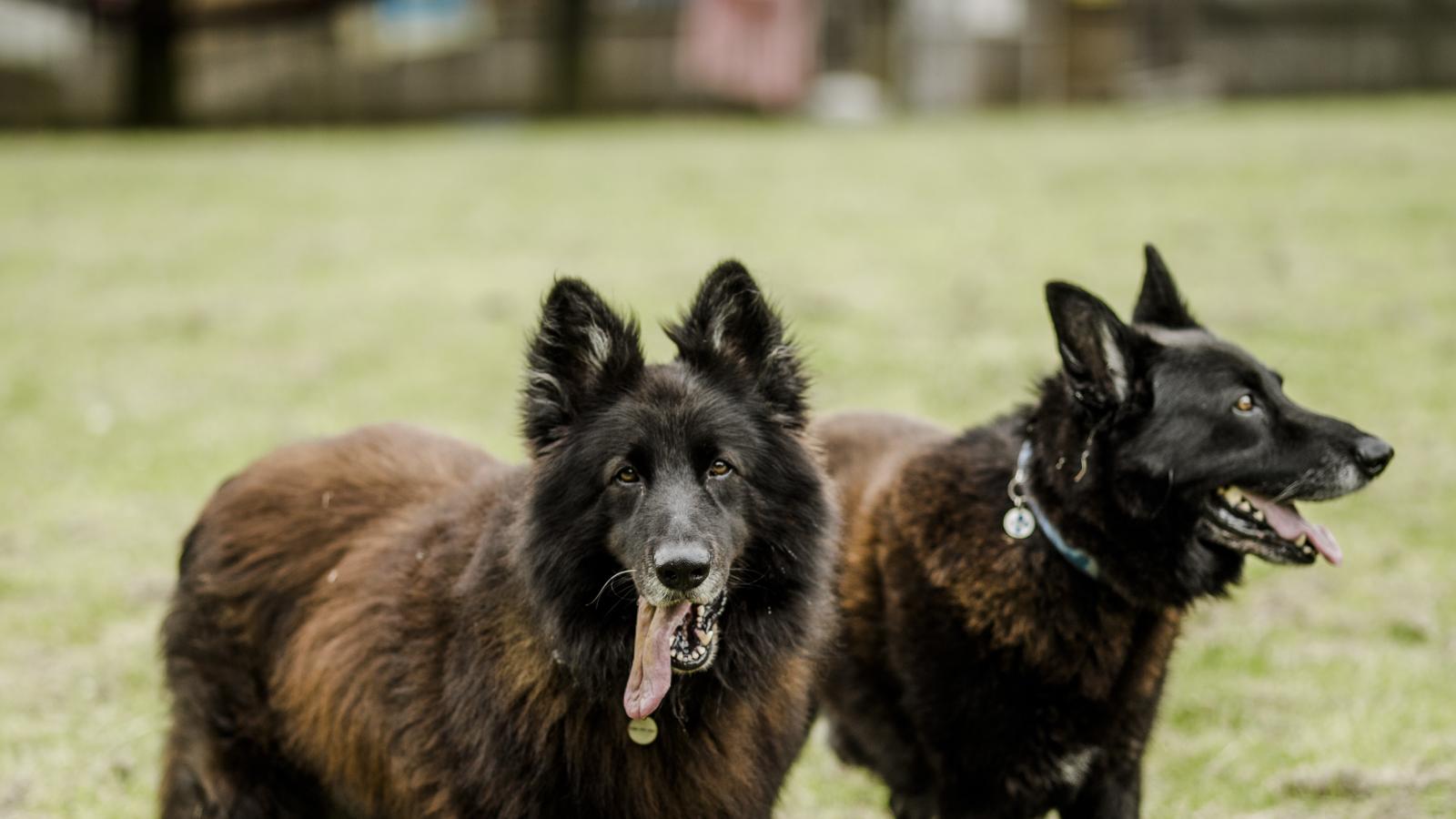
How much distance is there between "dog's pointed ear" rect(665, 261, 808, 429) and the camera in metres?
4.13

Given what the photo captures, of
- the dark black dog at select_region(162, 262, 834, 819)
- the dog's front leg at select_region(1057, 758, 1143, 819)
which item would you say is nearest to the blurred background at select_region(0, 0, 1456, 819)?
the dark black dog at select_region(162, 262, 834, 819)

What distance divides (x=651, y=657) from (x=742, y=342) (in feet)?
3.07

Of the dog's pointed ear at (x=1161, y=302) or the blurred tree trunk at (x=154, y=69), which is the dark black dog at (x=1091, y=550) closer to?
the dog's pointed ear at (x=1161, y=302)

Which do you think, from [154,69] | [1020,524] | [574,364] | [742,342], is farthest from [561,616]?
[154,69]

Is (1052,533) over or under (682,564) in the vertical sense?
under

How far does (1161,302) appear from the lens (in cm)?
514

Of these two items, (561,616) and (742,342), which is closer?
(561,616)

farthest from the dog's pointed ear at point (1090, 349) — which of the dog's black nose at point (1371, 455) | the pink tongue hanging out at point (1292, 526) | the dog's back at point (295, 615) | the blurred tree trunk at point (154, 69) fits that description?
the blurred tree trunk at point (154, 69)

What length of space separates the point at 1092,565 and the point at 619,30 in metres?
23.9

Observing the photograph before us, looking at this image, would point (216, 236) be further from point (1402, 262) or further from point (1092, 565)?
point (1092, 565)

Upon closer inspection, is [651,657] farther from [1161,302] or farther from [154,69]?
[154,69]

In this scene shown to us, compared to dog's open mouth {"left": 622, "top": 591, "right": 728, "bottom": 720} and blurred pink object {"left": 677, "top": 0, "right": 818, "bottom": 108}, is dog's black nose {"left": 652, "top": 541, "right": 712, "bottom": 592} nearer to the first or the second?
dog's open mouth {"left": 622, "top": 591, "right": 728, "bottom": 720}

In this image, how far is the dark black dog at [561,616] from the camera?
12.8ft

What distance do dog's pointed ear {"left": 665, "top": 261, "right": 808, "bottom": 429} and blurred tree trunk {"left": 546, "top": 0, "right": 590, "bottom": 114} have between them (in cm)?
2361
